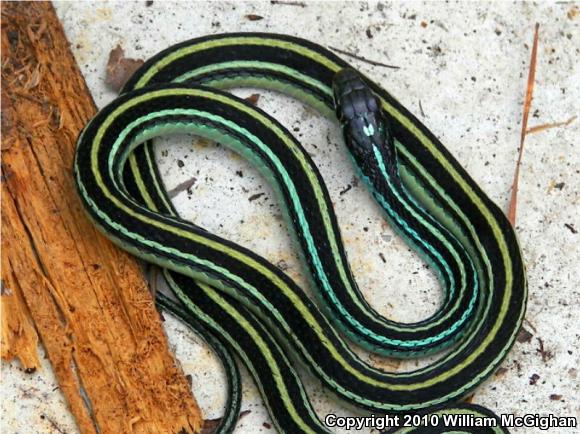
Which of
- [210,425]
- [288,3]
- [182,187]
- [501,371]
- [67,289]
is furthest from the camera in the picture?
[288,3]

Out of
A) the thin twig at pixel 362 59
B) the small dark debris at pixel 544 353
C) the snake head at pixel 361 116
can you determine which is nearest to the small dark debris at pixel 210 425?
the snake head at pixel 361 116

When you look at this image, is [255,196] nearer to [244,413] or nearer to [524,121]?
[244,413]

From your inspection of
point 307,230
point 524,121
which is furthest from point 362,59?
point 307,230

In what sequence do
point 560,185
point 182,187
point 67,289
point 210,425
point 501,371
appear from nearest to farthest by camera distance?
1. point 67,289
2. point 210,425
3. point 501,371
4. point 182,187
5. point 560,185

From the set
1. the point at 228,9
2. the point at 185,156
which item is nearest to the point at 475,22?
the point at 228,9

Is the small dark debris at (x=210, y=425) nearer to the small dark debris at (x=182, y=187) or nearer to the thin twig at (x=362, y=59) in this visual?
the small dark debris at (x=182, y=187)

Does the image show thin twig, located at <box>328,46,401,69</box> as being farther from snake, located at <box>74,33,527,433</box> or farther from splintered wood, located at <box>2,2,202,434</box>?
splintered wood, located at <box>2,2,202,434</box>

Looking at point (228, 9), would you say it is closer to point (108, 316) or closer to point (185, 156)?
point (185, 156)
